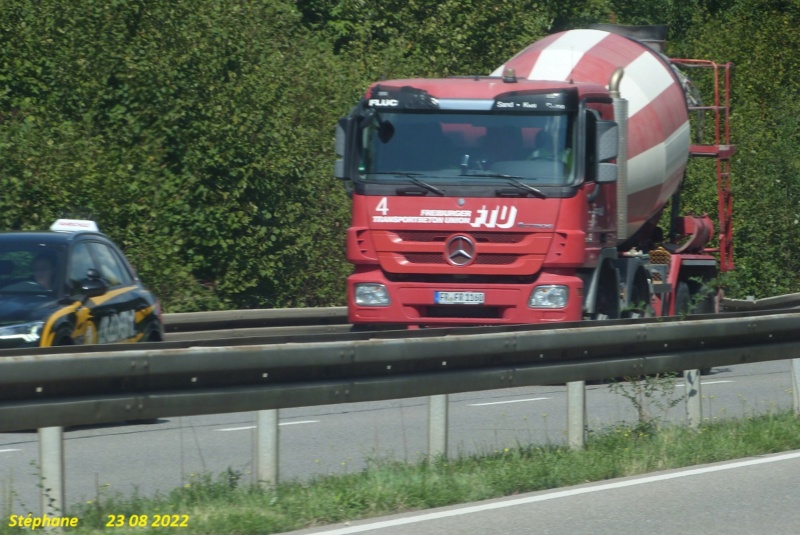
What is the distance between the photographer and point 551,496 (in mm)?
7848

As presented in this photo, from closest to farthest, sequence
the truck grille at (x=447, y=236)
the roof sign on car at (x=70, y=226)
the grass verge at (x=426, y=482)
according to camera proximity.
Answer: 1. the grass verge at (x=426, y=482)
2. the roof sign on car at (x=70, y=226)
3. the truck grille at (x=447, y=236)

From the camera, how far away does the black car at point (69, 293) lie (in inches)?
434

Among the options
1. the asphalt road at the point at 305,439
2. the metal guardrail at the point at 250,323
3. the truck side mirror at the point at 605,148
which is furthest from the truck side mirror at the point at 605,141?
the metal guardrail at the point at 250,323

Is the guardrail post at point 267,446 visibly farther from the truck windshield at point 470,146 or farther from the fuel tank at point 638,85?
the fuel tank at point 638,85

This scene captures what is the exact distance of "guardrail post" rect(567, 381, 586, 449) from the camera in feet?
30.7

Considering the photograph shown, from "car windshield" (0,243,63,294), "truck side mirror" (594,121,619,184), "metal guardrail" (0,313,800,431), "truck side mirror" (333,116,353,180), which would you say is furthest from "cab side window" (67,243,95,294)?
"truck side mirror" (594,121,619,184)

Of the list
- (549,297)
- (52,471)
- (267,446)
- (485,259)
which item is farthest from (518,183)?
(52,471)

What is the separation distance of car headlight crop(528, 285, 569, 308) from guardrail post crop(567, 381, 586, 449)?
4.33 m

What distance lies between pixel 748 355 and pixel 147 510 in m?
5.53

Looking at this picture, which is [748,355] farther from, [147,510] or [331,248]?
[331,248]

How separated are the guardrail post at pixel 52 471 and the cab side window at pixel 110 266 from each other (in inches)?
229

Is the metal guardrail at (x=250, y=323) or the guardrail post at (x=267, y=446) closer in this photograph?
the guardrail post at (x=267, y=446)

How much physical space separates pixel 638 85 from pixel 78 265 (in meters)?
7.65

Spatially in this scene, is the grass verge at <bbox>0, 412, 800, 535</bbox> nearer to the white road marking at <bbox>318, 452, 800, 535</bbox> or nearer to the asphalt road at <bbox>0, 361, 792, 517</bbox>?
the white road marking at <bbox>318, 452, 800, 535</bbox>
